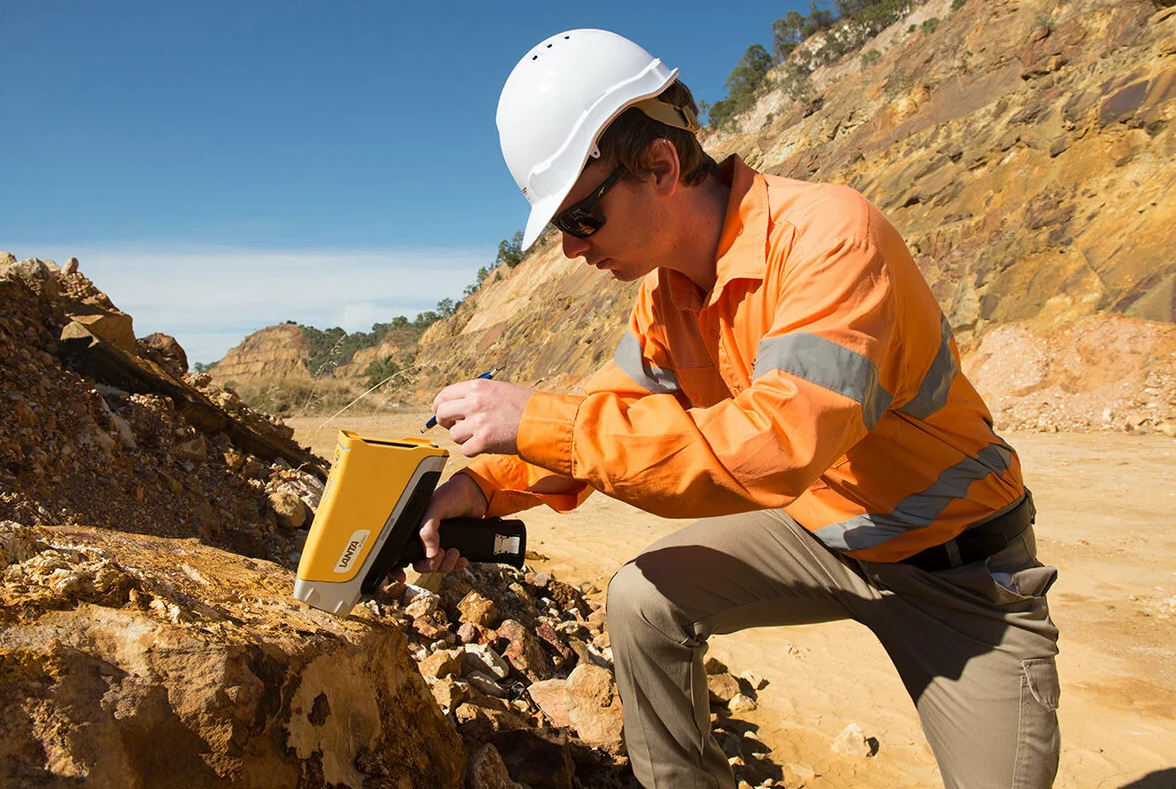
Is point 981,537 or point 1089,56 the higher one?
point 1089,56

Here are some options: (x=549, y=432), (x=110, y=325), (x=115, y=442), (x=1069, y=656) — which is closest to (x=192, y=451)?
(x=115, y=442)

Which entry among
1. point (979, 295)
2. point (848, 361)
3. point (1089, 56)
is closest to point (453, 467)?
point (979, 295)

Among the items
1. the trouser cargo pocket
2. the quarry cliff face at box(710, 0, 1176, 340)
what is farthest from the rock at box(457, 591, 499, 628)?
the quarry cliff face at box(710, 0, 1176, 340)

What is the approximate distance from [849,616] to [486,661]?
4.94 ft

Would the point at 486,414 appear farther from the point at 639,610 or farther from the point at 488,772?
the point at 488,772

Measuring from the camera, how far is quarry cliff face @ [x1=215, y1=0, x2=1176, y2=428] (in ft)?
36.9

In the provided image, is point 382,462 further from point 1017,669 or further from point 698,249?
point 1017,669

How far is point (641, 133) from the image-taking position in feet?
6.73

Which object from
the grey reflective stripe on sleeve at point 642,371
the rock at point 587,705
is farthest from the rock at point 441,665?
the grey reflective stripe on sleeve at point 642,371

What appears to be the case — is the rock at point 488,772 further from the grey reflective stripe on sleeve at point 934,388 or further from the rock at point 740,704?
the rock at point 740,704

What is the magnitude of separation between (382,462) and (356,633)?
417 millimetres

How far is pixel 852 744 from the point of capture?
10.6 ft

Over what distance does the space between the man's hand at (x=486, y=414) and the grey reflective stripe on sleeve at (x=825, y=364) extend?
20.6 inches

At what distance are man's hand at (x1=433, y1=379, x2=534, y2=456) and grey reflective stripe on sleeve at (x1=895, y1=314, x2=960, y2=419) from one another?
91 cm
